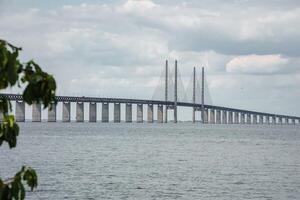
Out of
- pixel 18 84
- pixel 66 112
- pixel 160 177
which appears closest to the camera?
pixel 18 84

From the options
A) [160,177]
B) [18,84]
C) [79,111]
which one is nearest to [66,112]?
[79,111]

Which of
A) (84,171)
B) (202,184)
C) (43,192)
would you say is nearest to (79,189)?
(43,192)

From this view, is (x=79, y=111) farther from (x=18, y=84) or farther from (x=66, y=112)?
(x=18, y=84)

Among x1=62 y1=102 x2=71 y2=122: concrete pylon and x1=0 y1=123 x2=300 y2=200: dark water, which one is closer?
x1=0 y1=123 x2=300 y2=200: dark water

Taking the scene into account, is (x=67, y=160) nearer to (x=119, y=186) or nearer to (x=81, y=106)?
(x=119, y=186)

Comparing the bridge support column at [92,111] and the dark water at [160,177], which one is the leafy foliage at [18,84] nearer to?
the dark water at [160,177]

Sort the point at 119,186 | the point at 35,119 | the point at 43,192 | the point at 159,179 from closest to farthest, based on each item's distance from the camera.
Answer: the point at 43,192
the point at 119,186
the point at 159,179
the point at 35,119

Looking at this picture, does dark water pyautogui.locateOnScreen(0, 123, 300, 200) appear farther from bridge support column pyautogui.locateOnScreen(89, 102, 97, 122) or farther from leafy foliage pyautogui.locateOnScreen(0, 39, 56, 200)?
bridge support column pyautogui.locateOnScreen(89, 102, 97, 122)

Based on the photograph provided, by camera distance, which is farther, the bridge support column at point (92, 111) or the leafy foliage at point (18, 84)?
the bridge support column at point (92, 111)

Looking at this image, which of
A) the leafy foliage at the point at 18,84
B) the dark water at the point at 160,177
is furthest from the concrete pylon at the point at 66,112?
the leafy foliage at the point at 18,84

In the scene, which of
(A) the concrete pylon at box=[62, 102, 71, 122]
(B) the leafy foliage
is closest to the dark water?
(B) the leafy foliage

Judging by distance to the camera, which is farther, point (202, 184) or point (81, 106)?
point (81, 106)

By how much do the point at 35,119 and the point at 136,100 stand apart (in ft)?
90.0

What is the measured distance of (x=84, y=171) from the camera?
41812mm
